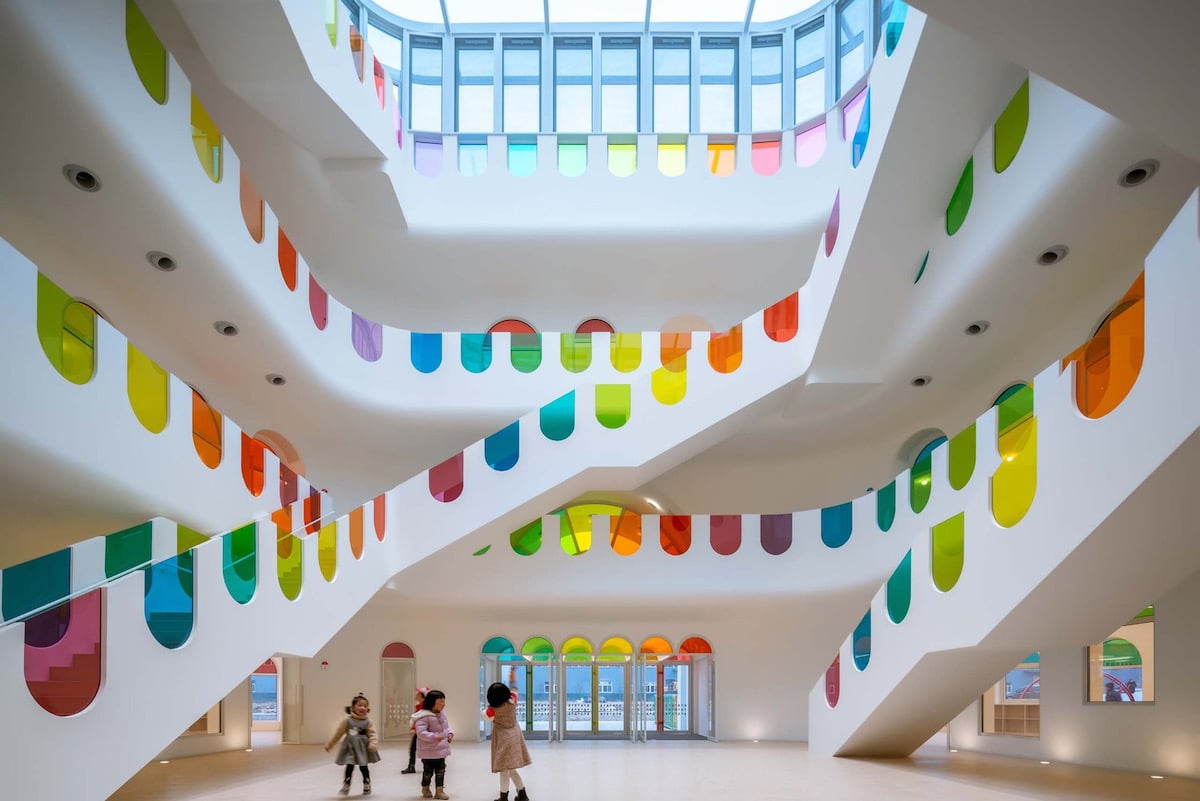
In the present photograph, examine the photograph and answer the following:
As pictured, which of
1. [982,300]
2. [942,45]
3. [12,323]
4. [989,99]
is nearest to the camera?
[12,323]

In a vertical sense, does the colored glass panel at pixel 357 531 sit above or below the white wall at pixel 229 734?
above

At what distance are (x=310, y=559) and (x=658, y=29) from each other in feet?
49.1

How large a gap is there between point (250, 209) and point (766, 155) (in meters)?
11.1

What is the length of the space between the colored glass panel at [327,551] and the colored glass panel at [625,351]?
5.97m

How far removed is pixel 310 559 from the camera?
10.9 metres

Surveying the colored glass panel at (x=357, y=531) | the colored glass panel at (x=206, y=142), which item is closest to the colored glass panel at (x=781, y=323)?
the colored glass panel at (x=357, y=531)

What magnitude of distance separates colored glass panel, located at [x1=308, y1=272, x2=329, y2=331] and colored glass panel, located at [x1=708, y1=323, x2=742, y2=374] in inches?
225

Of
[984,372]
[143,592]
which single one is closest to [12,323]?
[143,592]

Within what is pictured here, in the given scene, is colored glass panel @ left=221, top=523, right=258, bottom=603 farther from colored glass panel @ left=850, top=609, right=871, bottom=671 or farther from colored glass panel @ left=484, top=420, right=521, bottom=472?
colored glass panel @ left=850, top=609, right=871, bottom=671

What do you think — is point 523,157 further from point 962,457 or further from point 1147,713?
point 1147,713

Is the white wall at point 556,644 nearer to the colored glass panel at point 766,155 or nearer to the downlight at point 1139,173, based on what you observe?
the colored glass panel at point 766,155

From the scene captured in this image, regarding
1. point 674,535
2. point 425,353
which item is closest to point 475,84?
point 425,353

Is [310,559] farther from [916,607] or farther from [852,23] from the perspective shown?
[852,23]

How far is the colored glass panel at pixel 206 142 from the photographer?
34.1ft
